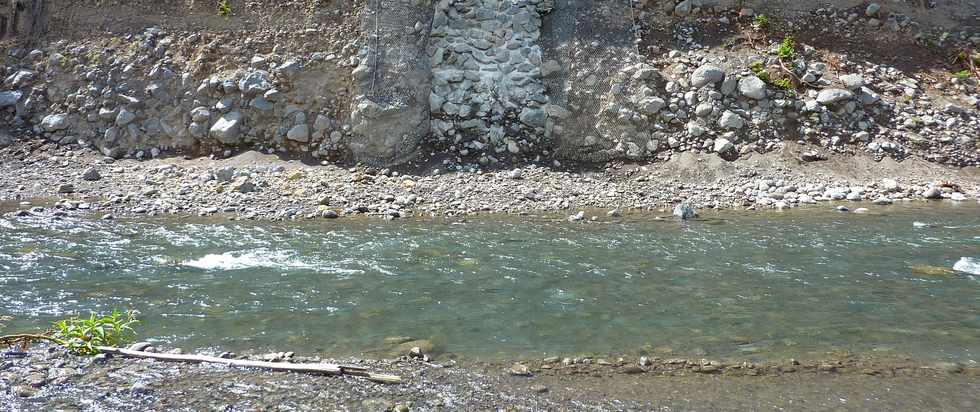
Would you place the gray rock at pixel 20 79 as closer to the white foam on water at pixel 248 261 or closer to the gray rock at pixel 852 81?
the white foam on water at pixel 248 261

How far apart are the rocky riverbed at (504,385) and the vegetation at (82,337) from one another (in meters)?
0.12

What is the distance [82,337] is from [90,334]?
14 centimetres

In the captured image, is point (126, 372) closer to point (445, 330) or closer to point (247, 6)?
point (445, 330)

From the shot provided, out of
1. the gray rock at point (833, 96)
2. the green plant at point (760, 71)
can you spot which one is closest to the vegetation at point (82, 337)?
the green plant at point (760, 71)

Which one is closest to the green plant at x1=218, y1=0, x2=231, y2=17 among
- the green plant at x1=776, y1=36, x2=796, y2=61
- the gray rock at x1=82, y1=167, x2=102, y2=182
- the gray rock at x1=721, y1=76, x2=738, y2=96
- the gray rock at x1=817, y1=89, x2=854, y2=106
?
the gray rock at x1=82, y1=167, x2=102, y2=182

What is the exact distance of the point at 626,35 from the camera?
49.1ft

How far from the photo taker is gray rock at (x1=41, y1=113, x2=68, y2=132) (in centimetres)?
1458

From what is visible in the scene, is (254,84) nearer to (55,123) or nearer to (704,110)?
(55,123)

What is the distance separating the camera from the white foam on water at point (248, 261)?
8406 mm

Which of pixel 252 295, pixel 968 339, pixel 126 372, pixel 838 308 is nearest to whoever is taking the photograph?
pixel 126 372

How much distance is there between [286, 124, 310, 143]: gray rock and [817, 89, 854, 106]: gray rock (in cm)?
1063

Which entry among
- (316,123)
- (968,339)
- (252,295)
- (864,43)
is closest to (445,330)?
(252,295)

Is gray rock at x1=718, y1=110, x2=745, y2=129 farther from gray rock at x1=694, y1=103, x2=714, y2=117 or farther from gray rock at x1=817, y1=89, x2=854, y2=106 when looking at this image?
gray rock at x1=817, y1=89, x2=854, y2=106

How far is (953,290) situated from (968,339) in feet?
5.07
